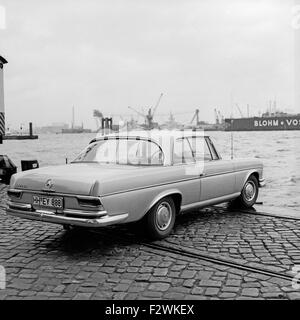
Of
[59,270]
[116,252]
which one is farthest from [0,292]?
[116,252]

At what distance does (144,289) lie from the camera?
13.6 ft

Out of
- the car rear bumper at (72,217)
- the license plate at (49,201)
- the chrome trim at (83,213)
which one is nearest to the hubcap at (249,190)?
the car rear bumper at (72,217)

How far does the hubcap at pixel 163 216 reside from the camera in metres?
5.80

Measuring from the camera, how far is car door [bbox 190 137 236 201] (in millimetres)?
6633

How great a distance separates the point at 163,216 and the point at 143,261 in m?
0.98

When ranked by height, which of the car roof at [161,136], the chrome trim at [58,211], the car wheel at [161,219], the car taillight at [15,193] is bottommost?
the car wheel at [161,219]

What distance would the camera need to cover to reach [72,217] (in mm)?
5102

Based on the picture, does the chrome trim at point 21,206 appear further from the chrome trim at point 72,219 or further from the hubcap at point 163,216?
the hubcap at point 163,216

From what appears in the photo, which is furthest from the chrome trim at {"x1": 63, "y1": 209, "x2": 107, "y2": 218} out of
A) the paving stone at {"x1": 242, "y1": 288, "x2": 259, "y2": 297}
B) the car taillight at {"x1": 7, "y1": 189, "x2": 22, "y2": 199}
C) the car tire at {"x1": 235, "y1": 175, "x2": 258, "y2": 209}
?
the car tire at {"x1": 235, "y1": 175, "x2": 258, "y2": 209}

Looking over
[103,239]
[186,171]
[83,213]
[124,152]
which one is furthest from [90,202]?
[186,171]

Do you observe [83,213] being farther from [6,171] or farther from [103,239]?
[6,171]
